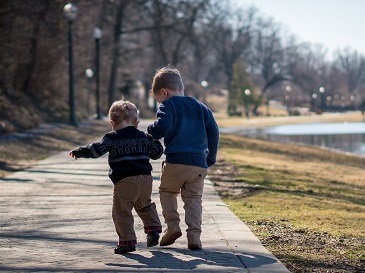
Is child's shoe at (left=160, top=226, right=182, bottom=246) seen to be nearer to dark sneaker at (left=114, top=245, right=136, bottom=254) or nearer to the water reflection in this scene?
dark sneaker at (left=114, top=245, right=136, bottom=254)

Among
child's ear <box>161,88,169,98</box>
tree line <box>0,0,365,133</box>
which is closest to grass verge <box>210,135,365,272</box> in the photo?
child's ear <box>161,88,169,98</box>

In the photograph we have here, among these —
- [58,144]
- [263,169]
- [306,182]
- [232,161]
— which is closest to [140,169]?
[306,182]

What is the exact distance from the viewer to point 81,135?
26.7 metres

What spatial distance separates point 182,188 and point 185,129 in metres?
0.52

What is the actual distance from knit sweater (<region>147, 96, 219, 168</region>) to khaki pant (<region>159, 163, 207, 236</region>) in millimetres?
59

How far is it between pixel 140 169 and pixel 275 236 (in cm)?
144

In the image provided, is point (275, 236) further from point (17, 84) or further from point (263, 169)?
point (17, 84)

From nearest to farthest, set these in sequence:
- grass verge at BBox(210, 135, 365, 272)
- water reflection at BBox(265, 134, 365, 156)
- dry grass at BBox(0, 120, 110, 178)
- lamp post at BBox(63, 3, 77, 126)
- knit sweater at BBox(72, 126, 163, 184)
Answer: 1. grass verge at BBox(210, 135, 365, 272)
2. knit sweater at BBox(72, 126, 163, 184)
3. dry grass at BBox(0, 120, 110, 178)
4. lamp post at BBox(63, 3, 77, 126)
5. water reflection at BBox(265, 134, 365, 156)

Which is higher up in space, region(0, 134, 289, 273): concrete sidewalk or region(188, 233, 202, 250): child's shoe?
region(188, 233, 202, 250): child's shoe

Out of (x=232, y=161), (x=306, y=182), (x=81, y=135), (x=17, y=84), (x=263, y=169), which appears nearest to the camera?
(x=306, y=182)

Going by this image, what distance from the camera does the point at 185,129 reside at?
6.67 m

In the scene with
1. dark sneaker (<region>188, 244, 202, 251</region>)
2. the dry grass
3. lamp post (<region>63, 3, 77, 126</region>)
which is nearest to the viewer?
dark sneaker (<region>188, 244, 202, 251</region>)

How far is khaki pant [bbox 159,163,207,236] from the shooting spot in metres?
6.70

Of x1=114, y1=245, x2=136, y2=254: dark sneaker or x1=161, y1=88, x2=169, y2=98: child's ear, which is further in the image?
x1=161, y1=88, x2=169, y2=98: child's ear
